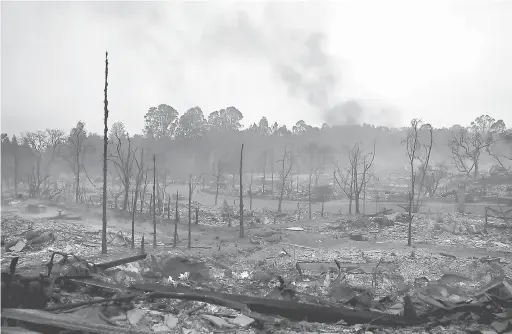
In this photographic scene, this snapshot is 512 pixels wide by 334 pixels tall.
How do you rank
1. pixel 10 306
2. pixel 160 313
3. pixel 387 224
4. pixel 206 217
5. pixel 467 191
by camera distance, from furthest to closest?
pixel 467 191 → pixel 206 217 → pixel 387 224 → pixel 160 313 → pixel 10 306

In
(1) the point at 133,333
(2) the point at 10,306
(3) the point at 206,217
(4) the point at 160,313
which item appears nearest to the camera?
(1) the point at 133,333

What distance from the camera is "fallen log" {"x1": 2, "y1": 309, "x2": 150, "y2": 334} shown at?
609 cm

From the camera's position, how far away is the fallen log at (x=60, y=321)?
609 cm

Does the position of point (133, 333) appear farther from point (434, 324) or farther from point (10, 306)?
point (434, 324)

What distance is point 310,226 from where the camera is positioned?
27438 mm

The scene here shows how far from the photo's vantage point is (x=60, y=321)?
6.21 metres

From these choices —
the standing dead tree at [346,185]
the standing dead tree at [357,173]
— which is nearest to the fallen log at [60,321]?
the standing dead tree at [357,173]

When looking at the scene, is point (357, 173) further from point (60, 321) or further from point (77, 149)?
point (60, 321)

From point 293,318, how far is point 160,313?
295 centimetres

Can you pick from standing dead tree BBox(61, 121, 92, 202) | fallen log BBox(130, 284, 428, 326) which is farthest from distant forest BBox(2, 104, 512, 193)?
fallen log BBox(130, 284, 428, 326)

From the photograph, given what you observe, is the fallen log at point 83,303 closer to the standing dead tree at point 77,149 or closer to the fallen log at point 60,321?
the fallen log at point 60,321

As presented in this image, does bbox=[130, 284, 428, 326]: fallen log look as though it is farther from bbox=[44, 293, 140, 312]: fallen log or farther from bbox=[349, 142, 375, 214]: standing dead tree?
bbox=[349, 142, 375, 214]: standing dead tree

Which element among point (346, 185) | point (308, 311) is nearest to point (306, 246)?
point (308, 311)

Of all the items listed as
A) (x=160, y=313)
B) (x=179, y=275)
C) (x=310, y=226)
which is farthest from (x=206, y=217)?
(x=160, y=313)
